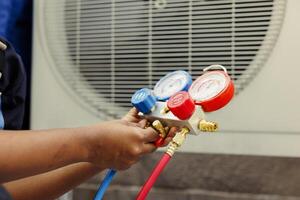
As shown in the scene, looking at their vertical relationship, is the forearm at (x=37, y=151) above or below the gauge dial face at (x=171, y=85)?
below

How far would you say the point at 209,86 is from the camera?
1.90ft

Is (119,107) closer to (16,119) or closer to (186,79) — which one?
(16,119)

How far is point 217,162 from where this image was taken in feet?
2.62

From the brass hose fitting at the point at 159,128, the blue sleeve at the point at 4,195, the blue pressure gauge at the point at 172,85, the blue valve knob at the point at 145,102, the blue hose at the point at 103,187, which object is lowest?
the blue sleeve at the point at 4,195

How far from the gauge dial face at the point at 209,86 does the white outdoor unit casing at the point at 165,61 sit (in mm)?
198

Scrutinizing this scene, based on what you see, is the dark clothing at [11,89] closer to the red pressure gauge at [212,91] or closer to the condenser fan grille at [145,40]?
the condenser fan grille at [145,40]

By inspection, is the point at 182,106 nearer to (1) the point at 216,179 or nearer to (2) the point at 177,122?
(2) the point at 177,122

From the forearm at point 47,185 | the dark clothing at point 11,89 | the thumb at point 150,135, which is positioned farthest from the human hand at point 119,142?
the dark clothing at point 11,89

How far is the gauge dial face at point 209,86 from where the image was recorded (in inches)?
22.3

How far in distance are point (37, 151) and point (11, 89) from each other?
27 cm

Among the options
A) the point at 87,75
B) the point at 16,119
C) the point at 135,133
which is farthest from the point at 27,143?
the point at 87,75

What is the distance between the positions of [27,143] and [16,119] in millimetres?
256

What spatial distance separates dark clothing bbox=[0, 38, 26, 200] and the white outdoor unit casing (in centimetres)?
11

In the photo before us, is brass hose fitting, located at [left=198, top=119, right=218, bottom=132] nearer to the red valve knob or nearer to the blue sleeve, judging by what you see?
the red valve knob
